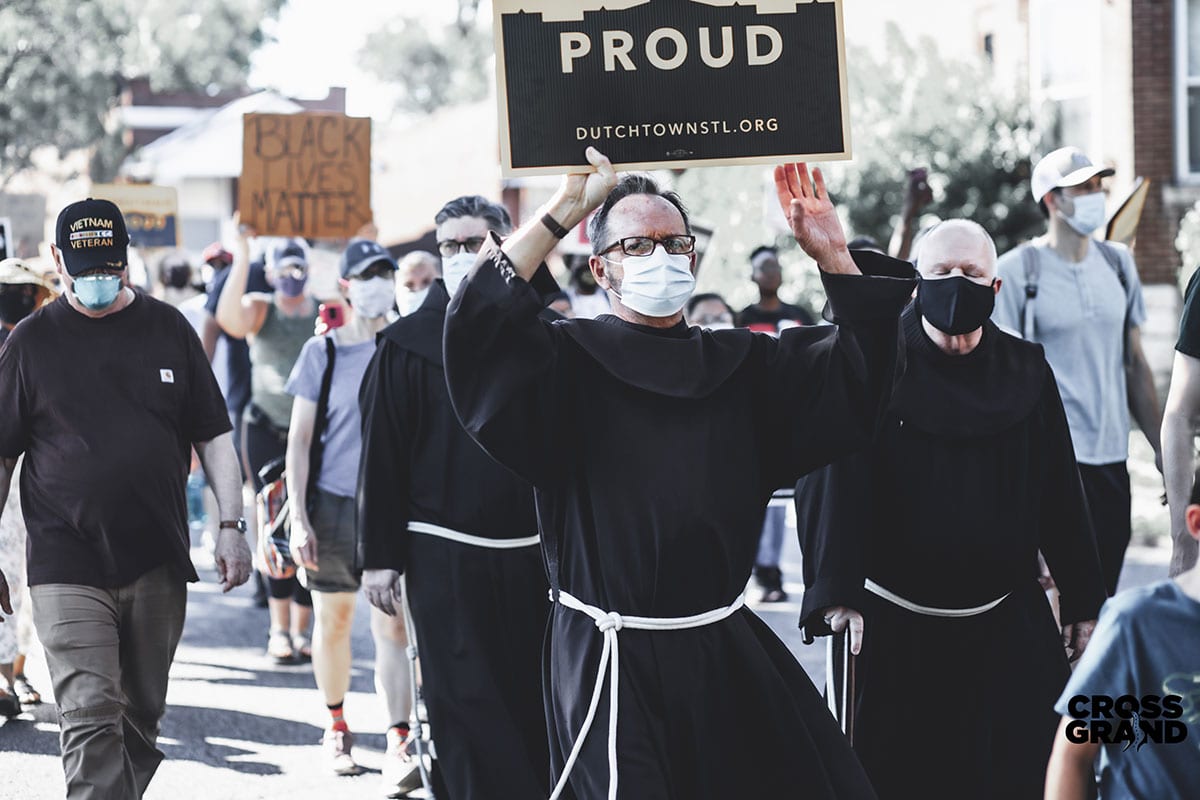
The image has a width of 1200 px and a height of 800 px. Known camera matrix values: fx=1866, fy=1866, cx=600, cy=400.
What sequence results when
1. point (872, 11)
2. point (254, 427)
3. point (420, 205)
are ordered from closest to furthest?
1. point (254, 427)
2. point (872, 11)
3. point (420, 205)

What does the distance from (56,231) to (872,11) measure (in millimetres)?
22300

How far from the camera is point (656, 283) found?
15.0ft

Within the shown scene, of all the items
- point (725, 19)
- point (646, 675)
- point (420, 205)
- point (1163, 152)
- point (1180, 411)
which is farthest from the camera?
point (420, 205)

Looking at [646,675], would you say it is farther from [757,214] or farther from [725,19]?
[757,214]

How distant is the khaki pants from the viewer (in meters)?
5.85

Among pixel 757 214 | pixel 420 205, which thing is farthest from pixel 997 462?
pixel 420 205

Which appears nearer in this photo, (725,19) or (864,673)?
(725,19)

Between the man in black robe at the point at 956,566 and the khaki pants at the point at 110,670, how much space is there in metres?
2.19

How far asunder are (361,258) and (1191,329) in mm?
3998

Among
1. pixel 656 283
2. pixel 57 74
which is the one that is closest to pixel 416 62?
pixel 57 74

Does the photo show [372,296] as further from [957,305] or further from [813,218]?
[813,218]

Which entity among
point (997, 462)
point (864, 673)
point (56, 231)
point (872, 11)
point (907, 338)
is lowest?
point (864, 673)

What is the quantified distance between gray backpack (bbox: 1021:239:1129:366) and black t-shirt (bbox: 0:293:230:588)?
348 centimetres

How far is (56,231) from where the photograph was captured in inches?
245
